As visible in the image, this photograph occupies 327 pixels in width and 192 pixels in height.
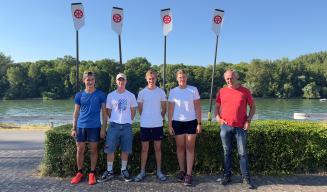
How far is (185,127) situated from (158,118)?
50 cm

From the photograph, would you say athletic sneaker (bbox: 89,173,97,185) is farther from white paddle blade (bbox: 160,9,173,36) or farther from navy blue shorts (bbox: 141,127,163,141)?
white paddle blade (bbox: 160,9,173,36)

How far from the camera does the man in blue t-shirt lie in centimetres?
602

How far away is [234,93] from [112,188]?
263 centimetres

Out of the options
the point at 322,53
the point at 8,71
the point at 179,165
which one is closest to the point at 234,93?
the point at 179,165

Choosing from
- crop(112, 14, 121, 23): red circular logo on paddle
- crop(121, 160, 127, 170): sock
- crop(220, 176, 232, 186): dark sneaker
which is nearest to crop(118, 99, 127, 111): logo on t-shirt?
crop(121, 160, 127, 170): sock

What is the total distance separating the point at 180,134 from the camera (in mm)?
6031

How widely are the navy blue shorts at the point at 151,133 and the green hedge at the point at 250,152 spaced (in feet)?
1.67

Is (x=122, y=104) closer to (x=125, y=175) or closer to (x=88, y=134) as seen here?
(x=88, y=134)

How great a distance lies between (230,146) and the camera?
20.0 ft

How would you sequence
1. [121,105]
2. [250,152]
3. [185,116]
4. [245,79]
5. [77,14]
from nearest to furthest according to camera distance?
[185,116] < [121,105] < [250,152] < [77,14] < [245,79]

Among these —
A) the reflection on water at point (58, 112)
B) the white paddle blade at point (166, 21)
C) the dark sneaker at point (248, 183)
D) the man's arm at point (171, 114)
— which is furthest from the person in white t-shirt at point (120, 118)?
the reflection on water at point (58, 112)

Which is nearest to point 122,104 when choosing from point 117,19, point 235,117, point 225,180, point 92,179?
point 92,179

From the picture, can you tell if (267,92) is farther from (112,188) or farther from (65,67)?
(112,188)

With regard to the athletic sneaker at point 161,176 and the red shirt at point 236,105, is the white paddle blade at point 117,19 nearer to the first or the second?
the red shirt at point 236,105
